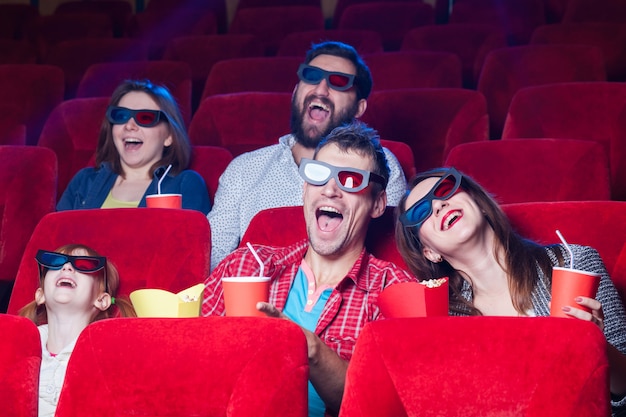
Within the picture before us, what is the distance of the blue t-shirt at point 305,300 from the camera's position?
3.93ft

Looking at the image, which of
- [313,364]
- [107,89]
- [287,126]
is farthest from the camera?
[107,89]

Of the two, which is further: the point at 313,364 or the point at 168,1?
the point at 168,1

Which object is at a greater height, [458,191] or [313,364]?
[458,191]

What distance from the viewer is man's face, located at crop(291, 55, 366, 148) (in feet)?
5.38

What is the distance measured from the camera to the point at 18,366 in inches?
32.8

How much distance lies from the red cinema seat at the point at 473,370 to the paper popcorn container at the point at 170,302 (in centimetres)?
29

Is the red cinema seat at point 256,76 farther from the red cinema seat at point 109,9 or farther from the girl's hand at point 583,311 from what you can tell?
the girl's hand at point 583,311

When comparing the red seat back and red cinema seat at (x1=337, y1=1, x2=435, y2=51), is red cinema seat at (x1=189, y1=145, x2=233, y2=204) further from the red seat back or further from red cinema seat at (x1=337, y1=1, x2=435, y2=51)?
red cinema seat at (x1=337, y1=1, x2=435, y2=51)

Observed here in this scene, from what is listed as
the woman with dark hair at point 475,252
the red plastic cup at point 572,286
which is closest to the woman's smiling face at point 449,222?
the woman with dark hair at point 475,252

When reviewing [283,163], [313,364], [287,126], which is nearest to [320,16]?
[287,126]

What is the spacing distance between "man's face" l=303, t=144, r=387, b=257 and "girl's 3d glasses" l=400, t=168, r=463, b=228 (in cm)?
7

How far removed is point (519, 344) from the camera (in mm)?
757

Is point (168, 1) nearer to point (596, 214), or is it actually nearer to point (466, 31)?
point (466, 31)

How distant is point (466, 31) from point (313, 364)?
1847 mm
